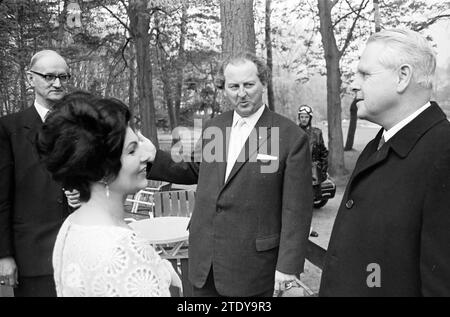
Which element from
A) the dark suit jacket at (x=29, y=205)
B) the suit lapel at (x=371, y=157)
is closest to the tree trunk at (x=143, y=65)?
the dark suit jacket at (x=29, y=205)

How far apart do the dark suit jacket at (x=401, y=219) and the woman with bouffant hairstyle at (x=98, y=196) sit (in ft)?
Result: 2.53

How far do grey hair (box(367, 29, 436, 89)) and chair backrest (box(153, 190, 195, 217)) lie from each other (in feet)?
13.7

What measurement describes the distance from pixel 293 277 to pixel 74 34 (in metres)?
13.2

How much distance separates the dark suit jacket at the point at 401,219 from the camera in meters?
1.41

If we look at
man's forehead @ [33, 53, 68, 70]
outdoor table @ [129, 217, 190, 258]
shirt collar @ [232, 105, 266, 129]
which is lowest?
outdoor table @ [129, 217, 190, 258]

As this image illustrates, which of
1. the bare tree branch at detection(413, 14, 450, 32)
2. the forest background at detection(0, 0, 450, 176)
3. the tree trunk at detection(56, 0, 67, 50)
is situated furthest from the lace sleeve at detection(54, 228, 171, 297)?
the bare tree branch at detection(413, 14, 450, 32)

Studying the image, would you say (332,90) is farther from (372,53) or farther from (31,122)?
(372,53)

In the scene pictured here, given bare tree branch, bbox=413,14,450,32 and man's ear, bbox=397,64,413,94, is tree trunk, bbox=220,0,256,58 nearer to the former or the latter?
man's ear, bbox=397,64,413,94

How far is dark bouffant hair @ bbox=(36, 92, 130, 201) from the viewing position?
137 cm

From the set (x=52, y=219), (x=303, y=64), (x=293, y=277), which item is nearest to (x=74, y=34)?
(x=303, y=64)

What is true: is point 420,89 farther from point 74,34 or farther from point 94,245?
point 74,34

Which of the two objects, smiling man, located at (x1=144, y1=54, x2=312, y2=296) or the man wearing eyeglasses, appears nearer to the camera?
smiling man, located at (x1=144, y1=54, x2=312, y2=296)

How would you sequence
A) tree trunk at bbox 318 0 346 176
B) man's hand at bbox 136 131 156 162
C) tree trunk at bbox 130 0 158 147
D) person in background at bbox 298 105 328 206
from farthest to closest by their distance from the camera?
tree trunk at bbox 130 0 158 147
tree trunk at bbox 318 0 346 176
person in background at bbox 298 105 328 206
man's hand at bbox 136 131 156 162
